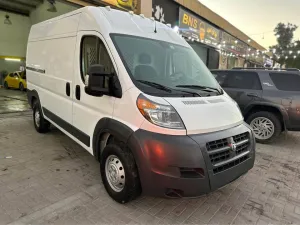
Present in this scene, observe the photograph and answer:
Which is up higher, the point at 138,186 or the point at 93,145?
the point at 93,145

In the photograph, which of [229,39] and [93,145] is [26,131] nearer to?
[93,145]

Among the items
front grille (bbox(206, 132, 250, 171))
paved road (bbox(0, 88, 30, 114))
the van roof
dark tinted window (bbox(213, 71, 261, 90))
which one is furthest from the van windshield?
paved road (bbox(0, 88, 30, 114))

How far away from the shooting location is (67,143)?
4.92 metres

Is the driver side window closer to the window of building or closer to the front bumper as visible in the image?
the front bumper

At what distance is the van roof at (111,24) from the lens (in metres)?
3.06

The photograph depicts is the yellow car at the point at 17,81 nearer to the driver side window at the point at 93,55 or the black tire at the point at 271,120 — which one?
the driver side window at the point at 93,55

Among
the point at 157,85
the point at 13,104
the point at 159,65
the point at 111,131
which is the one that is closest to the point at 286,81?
the point at 159,65

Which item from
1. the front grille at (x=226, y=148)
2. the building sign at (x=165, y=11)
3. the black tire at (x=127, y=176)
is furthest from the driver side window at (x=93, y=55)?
the building sign at (x=165, y=11)

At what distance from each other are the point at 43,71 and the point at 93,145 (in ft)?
8.40

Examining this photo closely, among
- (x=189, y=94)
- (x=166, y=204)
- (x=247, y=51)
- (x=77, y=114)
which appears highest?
(x=247, y=51)

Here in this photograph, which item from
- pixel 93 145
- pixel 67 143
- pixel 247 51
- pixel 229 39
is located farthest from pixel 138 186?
pixel 247 51

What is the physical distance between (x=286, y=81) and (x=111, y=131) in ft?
15.5

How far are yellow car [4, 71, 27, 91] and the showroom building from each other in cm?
378

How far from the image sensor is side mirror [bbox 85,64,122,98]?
2639 millimetres
